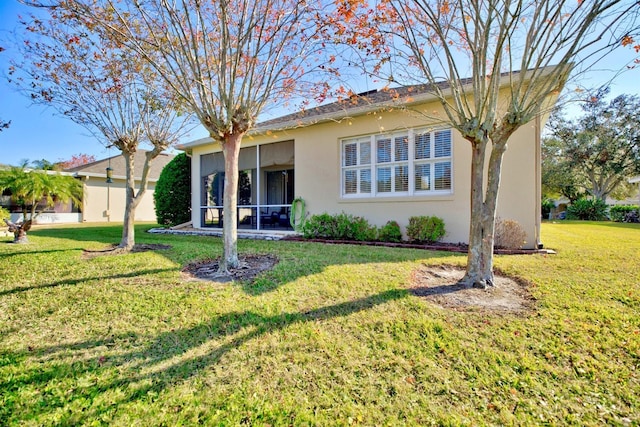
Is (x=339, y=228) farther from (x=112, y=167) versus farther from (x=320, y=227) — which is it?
(x=112, y=167)

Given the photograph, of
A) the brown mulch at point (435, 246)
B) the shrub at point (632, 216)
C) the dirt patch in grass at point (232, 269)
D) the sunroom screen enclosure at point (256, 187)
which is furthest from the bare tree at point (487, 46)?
the shrub at point (632, 216)

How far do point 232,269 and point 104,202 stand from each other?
69.5 ft

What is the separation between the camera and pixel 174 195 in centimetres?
1384

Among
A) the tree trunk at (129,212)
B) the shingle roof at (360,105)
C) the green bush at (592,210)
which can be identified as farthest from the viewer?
the green bush at (592,210)

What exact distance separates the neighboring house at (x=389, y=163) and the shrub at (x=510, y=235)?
A: 0.28 m

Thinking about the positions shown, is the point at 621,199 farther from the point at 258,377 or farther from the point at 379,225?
the point at 258,377

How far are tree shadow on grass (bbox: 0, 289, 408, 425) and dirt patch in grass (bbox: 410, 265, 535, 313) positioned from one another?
3.99 ft

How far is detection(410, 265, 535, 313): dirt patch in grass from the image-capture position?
3.63 meters

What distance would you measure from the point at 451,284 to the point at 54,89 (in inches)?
317

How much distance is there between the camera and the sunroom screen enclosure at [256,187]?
37.0 feet

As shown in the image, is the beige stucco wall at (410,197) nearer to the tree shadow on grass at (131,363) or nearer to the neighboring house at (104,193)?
the tree shadow on grass at (131,363)

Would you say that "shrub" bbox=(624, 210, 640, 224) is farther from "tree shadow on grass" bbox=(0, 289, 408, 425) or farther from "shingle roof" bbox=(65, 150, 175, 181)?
"shingle roof" bbox=(65, 150, 175, 181)

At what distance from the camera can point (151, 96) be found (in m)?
6.98

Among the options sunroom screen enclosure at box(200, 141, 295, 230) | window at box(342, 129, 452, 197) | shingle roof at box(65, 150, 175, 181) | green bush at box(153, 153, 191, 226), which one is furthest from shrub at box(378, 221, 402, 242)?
shingle roof at box(65, 150, 175, 181)
